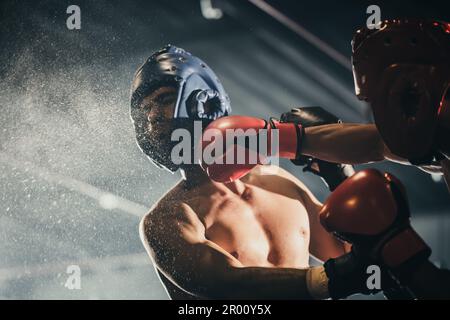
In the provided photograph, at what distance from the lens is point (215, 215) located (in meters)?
2.10

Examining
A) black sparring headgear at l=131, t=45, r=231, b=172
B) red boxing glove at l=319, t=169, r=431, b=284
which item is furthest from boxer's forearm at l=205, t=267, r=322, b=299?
black sparring headgear at l=131, t=45, r=231, b=172

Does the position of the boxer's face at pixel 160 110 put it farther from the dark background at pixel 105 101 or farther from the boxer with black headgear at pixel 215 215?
the dark background at pixel 105 101

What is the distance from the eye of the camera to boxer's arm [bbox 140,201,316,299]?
70.3 inches

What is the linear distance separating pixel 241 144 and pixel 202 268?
43cm

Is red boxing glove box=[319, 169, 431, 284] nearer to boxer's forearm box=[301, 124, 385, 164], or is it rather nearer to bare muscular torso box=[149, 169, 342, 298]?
boxer's forearm box=[301, 124, 385, 164]

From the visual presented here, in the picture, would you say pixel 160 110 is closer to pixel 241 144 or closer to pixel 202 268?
pixel 241 144

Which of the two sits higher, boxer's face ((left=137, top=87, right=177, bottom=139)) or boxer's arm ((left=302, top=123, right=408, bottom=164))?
boxer's arm ((left=302, top=123, right=408, bottom=164))

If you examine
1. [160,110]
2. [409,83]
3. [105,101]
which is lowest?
[105,101]

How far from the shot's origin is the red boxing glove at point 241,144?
190 centimetres

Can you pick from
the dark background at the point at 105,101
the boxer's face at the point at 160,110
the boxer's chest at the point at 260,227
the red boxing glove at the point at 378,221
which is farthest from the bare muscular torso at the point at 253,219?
the dark background at the point at 105,101

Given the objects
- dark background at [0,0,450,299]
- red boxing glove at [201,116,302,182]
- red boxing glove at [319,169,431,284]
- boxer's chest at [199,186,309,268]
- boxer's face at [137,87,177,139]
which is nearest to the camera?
red boxing glove at [319,169,431,284]

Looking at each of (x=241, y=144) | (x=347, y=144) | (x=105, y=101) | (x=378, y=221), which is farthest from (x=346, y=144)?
(x=105, y=101)
